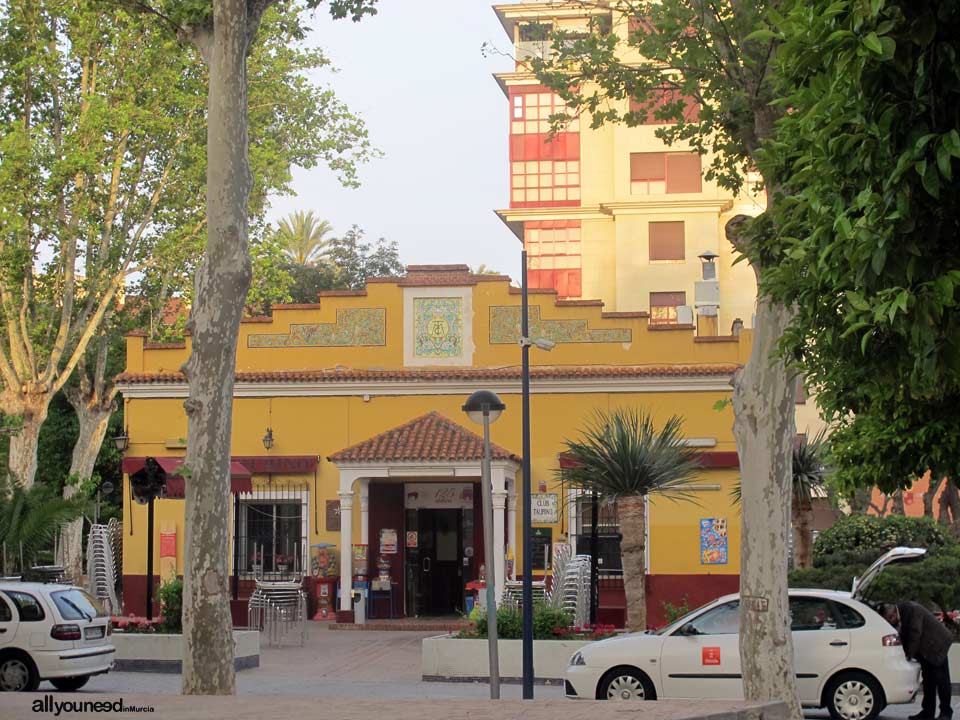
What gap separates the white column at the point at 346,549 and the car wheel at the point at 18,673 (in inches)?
395

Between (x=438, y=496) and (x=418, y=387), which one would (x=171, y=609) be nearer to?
(x=438, y=496)

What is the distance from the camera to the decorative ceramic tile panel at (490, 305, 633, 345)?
94.5 feet

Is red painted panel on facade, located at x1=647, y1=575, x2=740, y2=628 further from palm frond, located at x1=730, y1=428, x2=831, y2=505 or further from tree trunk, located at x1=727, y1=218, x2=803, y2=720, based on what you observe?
tree trunk, located at x1=727, y1=218, x2=803, y2=720

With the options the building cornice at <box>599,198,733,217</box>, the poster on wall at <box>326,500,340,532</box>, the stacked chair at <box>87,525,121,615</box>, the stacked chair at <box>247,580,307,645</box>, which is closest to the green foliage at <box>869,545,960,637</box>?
the stacked chair at <box>247,580,307,645</box>

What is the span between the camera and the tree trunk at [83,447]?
33000 mm

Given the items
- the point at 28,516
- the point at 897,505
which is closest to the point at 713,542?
the point at 897,505

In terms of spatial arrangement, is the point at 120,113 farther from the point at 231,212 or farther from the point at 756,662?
the point at 756,662

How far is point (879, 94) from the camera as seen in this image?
21.4 ft

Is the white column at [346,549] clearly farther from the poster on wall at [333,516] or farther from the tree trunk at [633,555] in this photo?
the tree trunk at [633,555]

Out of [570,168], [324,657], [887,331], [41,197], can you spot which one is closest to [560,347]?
[324,657]

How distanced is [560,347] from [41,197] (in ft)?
38.5

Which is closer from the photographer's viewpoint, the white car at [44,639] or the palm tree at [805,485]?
the white car at [44,639]

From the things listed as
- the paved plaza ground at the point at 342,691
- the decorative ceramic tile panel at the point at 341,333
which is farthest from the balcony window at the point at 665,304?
the paved plaza ground at the point at 342,691

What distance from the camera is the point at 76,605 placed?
17859 millimetres
